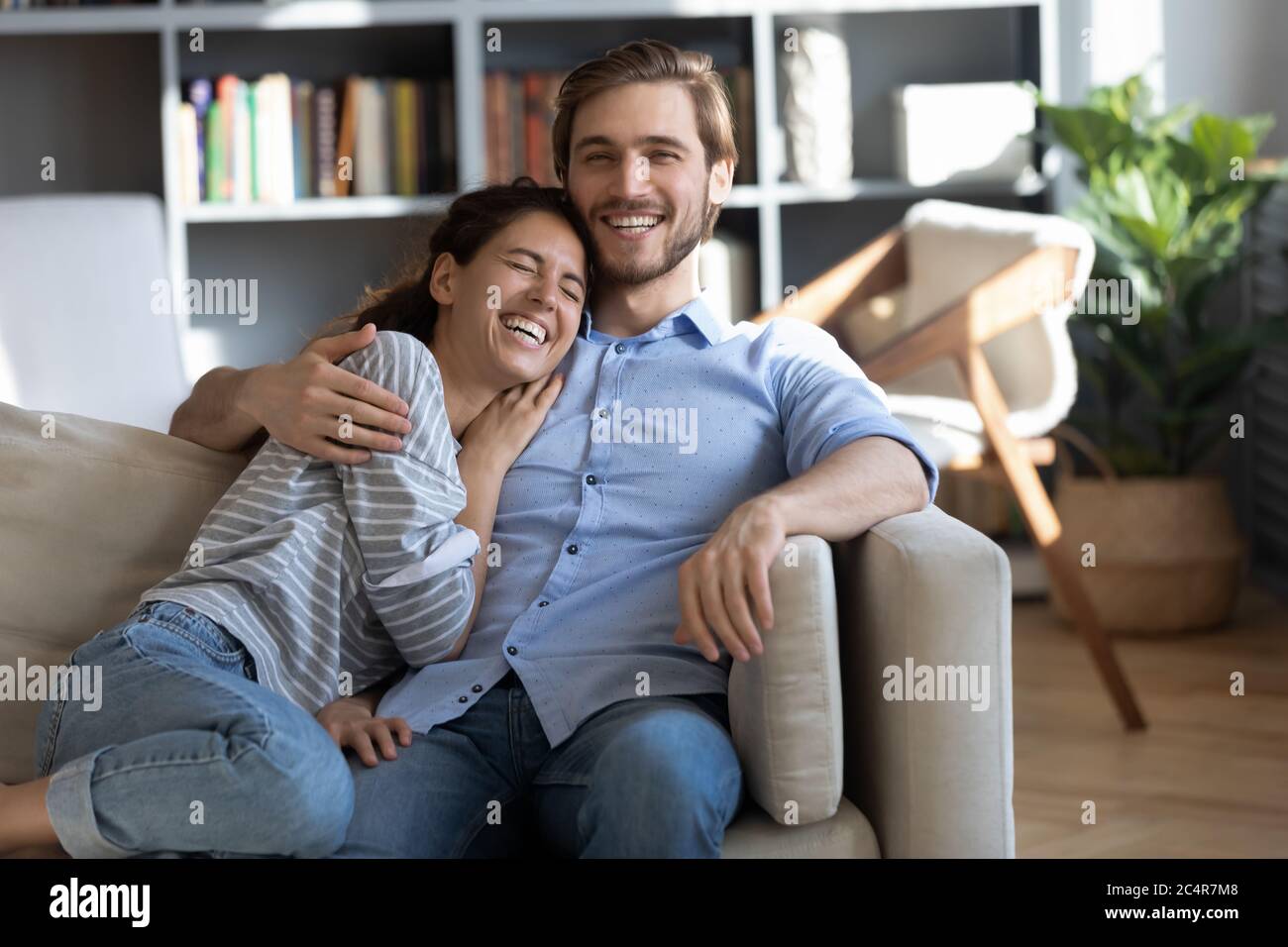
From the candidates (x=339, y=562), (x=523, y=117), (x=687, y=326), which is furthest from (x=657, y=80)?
(x=523, y=117)

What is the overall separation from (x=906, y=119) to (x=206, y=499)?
8.10ft

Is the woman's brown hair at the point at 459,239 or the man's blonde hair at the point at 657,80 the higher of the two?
the man's blonde hair at the point at 657,80

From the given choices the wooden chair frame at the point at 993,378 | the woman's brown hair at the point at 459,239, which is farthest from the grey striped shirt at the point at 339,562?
the wooden chair frame at the point at 993,378

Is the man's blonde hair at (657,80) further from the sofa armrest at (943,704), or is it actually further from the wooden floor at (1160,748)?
the wooden floor at (1160,748)

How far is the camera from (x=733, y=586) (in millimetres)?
1335

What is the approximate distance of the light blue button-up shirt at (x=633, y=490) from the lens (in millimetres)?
1520

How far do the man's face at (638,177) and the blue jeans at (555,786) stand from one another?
554mm

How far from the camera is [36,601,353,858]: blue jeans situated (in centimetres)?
123

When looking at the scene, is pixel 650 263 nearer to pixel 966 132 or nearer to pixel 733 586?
pixel 733 586

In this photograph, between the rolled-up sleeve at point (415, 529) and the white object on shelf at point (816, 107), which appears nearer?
the rolled-up sleeve at point (415, 529)

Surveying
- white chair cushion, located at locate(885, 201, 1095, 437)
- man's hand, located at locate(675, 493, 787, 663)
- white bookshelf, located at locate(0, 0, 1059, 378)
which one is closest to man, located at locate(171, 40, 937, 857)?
man's hand, located at locate(675, 493, 787, 663)

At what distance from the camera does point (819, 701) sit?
4.45 feet
